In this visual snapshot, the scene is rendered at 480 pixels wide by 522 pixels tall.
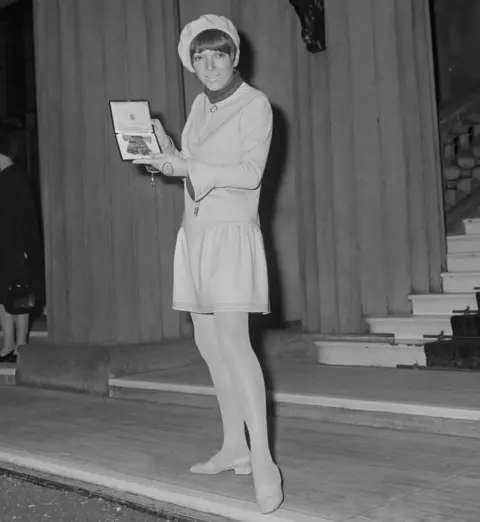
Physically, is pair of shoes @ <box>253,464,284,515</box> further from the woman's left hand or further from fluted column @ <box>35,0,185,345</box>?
fluted column @ <box>35,0,185,345</box>

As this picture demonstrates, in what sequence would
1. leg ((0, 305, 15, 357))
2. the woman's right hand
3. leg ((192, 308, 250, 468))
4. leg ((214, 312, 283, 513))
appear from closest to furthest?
leg ((214, 312, 283, 513)) < the woman's right hand < leg ((192, 308, 250, 468)) < leg ((0, 305, 15, 357))

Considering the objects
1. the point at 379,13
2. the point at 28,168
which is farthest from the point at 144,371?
the point at 28,168

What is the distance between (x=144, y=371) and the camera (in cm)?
520

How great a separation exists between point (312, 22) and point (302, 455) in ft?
10.1

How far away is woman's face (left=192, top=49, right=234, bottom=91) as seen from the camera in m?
2.63

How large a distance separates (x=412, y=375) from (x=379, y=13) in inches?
91.4

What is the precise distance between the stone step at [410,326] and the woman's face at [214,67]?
2.50 m

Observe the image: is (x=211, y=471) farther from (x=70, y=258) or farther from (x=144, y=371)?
(x=70, y=258)

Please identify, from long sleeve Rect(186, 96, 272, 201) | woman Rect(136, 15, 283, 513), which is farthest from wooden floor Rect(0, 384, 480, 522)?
long sleeve Rect(186, 96, 272, 201)

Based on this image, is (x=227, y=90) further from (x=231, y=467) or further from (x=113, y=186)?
(x=113, y=186)

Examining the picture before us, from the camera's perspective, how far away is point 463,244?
5438mm

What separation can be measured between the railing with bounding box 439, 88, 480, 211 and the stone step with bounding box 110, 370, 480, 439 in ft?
11.6

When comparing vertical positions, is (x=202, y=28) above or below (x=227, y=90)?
above

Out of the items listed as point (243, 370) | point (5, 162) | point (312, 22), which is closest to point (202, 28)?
point (243, 370)
